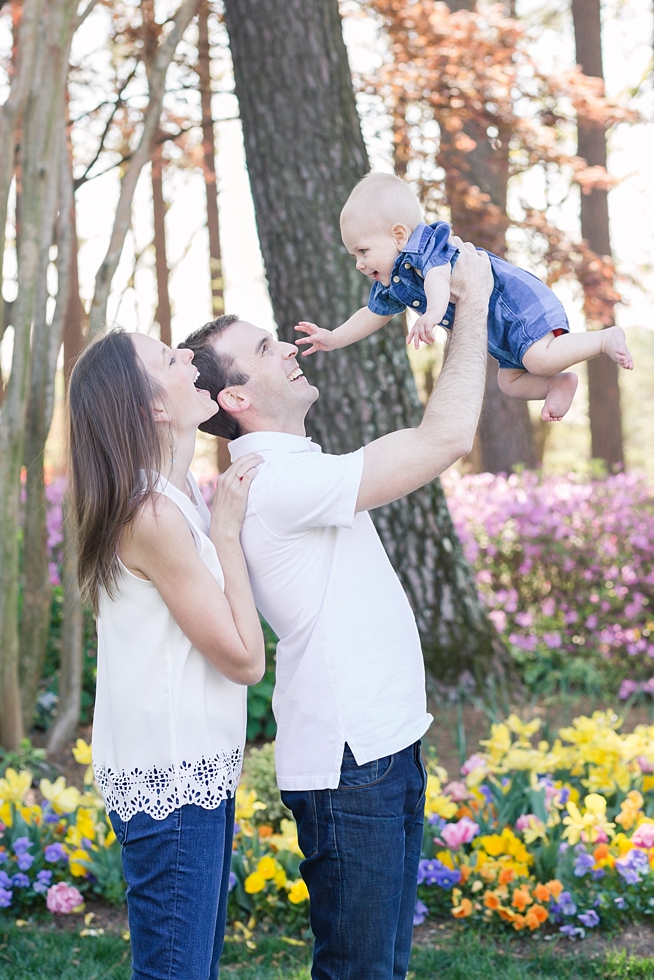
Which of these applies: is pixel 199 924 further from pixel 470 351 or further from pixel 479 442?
pixel 479 442

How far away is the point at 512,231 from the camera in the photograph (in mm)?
8648

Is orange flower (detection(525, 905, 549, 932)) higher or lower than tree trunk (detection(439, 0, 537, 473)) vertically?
lower

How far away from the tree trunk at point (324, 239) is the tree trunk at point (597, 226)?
7782 mm

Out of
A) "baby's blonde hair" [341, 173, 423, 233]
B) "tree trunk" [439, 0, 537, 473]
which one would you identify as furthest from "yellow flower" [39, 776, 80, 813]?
"tree trunk" [439, 0, 537, 473]

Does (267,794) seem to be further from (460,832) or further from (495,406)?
(495,406)

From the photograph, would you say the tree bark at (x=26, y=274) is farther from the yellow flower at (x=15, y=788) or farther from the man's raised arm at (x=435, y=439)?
the man's raised arm at (x=435, y=439)

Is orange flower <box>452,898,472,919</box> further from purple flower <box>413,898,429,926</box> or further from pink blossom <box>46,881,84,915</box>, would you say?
pink blossom <box>46,881,84,915</box>

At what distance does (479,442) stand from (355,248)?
8.68 metres

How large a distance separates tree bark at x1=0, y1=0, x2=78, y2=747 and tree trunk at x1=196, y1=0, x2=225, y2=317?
3.61m

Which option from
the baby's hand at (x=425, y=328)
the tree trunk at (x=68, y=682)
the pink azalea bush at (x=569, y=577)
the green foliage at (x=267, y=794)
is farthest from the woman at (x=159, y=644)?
the pink azalea bush at (x=569, y=577)

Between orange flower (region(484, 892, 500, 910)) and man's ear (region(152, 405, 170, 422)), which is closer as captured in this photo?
man's ear (region(152, 405, 170, 422))

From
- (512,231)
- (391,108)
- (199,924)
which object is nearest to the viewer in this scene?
(199,924)

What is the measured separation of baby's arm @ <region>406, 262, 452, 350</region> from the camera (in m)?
1.92

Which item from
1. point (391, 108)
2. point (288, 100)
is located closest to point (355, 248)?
point (288, 100)
